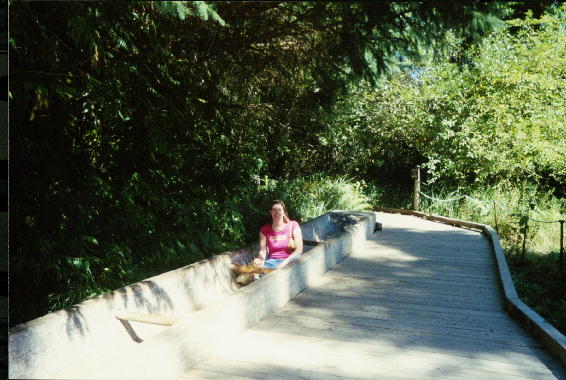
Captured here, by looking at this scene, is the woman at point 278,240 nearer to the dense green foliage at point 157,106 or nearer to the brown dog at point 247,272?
the brown dog at point 247,272

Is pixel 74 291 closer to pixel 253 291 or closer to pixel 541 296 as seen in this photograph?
pixel 253 291

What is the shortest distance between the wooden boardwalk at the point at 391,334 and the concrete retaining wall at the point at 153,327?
0.55 feet

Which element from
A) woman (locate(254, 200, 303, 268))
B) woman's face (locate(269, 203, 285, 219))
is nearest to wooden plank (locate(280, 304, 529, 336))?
woman (locate(254, 200, 303, 268))

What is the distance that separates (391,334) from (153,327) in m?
2.09

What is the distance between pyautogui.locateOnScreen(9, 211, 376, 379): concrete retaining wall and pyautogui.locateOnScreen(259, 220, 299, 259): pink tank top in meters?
0.35

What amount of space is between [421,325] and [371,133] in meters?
12.2

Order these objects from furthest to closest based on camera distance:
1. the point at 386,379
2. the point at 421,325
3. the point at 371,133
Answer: the point at 371,133, the point at 421,325, the point at 386,379

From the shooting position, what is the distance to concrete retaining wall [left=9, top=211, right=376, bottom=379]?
2.74 metres

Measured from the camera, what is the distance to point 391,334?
156 inches

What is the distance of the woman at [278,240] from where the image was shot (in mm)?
5684

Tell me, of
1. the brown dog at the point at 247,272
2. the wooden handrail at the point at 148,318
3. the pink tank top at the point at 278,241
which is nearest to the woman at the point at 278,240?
the pink tank top at the point at 278,241

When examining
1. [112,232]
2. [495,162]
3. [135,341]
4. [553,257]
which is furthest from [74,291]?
[495,162]

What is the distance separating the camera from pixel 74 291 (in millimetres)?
4895

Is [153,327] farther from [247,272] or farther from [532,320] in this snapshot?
[532,320]
